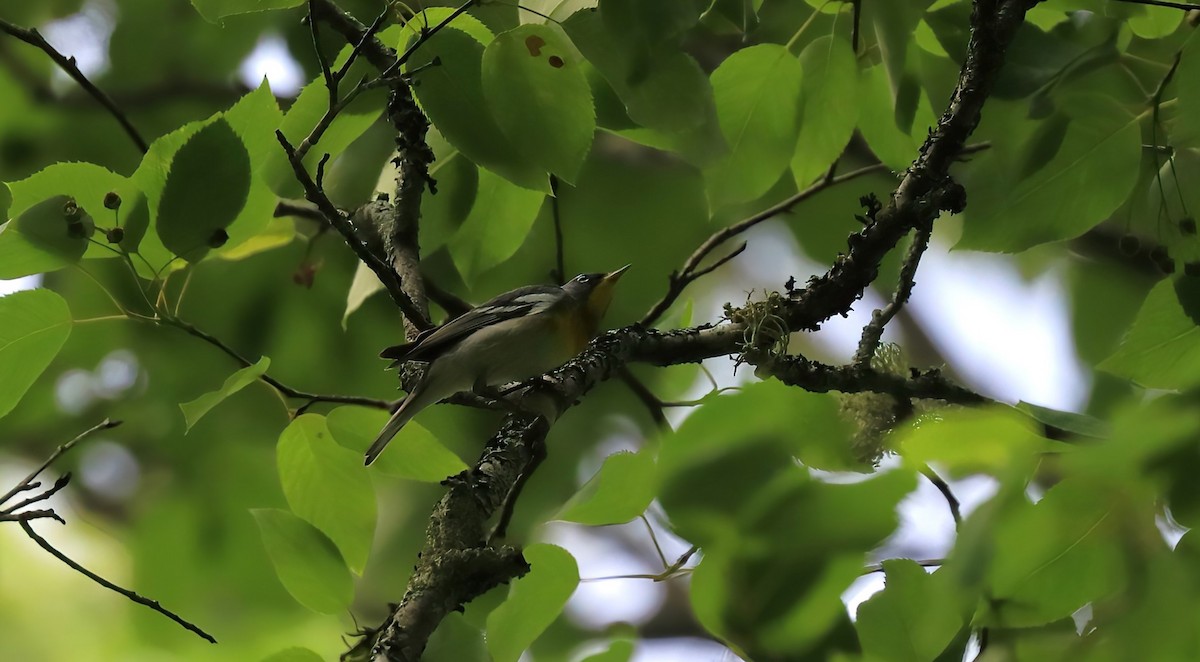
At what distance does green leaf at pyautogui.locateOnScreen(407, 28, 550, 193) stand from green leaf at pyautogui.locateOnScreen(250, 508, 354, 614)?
603mm

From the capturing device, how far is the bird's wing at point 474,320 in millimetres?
1758

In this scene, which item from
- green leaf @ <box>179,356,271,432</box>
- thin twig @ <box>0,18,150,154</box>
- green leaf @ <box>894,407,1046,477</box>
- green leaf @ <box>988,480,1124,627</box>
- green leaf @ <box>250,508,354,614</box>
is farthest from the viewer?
thin twig @ <box>0,18,150,154</box>

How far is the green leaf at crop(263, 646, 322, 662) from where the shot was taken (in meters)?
1.14

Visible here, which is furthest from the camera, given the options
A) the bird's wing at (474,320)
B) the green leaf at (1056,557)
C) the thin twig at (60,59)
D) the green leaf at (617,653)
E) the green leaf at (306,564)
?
the bird's wing at (474,320)

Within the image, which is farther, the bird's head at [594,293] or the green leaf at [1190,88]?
the bird's head at [594,293]

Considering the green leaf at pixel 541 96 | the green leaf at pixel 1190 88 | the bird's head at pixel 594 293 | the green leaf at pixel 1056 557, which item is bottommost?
the green leaf at pixel 1056 557

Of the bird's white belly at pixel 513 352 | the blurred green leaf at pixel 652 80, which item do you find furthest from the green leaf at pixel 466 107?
the bird's white belly at pixel 513 352

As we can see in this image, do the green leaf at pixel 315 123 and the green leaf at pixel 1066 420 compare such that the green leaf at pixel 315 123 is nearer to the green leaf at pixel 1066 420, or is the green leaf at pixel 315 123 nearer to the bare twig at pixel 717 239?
the bare twig at pixel 717 239

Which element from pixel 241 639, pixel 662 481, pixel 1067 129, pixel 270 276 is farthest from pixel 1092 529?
pixel 270 276

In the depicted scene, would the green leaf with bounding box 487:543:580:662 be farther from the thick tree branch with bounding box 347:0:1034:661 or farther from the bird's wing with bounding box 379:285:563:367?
the bird's wing with bounding box 379:285:563:367

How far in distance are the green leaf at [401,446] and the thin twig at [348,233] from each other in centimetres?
22

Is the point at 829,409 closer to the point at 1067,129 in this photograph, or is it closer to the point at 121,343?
the point at 1067,129

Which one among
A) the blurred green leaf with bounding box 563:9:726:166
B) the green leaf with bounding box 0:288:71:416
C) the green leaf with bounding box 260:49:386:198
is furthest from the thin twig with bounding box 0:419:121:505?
the blurred green leaf with bounding box 563:9:726:166

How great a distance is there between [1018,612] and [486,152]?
86cm
